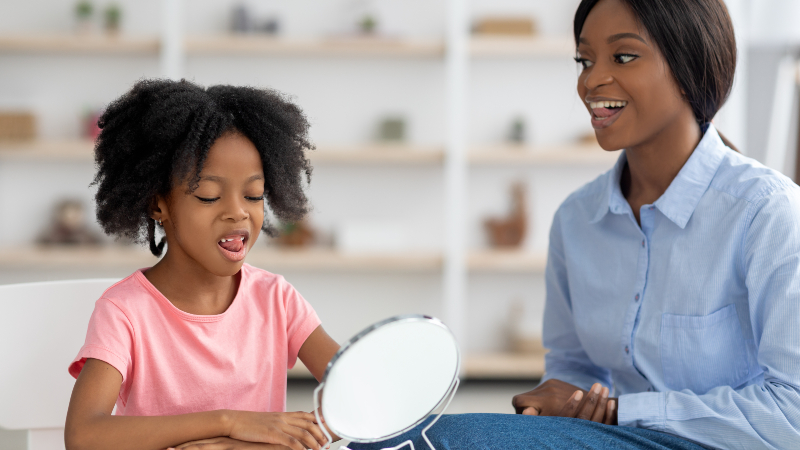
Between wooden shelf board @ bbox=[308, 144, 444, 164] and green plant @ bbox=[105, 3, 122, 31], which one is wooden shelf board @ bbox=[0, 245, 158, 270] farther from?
green plant @ bbox=[105, 3, 122, 31]

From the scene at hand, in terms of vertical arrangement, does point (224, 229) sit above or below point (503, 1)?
below

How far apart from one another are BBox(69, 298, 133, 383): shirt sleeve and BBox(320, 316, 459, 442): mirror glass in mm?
339

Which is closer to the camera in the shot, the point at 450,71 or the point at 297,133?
the point at 297,133

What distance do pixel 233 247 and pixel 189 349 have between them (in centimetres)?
17

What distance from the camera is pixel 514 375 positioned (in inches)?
136

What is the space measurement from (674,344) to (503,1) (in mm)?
2810

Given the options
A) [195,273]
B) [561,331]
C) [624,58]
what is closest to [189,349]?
[195,273]

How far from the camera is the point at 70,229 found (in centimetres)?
338

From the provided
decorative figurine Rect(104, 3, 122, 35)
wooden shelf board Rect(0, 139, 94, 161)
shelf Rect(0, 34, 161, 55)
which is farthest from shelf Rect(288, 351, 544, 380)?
decorative figurine Rect(104, 3, 122, 35)

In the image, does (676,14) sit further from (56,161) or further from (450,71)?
(56,161)

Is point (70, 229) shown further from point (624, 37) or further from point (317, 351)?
point (624, 37)

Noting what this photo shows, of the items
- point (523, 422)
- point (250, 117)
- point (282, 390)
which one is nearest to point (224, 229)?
point (250, 117)

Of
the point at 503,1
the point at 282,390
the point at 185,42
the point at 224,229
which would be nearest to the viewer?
the point at 224,229

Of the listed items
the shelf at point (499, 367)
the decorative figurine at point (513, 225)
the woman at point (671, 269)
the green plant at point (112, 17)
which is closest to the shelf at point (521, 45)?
the decorative figurine at point (513, 225)
